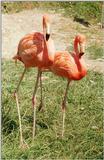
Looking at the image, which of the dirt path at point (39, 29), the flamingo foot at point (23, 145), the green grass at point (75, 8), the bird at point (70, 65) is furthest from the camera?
the green grass at point (75, 8)

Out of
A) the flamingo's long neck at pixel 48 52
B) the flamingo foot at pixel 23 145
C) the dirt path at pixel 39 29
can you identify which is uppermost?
the flamingo's long neck at pixel 48 52

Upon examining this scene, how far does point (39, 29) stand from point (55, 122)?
1.48m

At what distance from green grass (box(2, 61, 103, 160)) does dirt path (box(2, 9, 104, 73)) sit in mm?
536

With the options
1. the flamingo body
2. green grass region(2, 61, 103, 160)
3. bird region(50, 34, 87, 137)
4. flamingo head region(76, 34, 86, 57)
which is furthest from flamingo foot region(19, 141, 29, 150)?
flamingo head region(76, 34, 86, 57)

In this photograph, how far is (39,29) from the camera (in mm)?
4262

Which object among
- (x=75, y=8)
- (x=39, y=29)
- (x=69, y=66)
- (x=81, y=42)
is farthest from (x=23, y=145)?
(x=75, y=8)

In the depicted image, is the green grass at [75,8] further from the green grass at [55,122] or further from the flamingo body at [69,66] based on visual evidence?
the flamingo body at [69,66]

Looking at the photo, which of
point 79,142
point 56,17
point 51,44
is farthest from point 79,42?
point 56,17

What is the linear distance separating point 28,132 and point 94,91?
30.0 inches

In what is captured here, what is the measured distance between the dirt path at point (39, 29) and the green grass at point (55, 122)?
0.54 m

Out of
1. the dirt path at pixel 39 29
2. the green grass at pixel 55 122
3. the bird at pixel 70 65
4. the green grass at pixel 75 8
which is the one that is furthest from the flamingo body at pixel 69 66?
the green grass at pixel 75 8

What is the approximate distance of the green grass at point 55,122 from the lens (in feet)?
8.80

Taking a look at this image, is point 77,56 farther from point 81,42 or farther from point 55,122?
point 55,122

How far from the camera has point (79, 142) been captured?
109 inches
